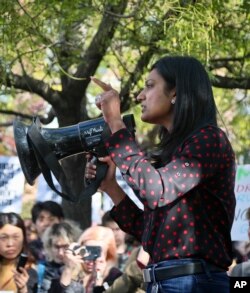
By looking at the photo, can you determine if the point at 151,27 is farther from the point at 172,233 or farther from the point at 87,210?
the point at 172,233

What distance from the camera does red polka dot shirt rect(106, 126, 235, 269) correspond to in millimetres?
3354

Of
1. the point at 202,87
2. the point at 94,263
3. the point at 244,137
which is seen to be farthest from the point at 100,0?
the point at 244,137

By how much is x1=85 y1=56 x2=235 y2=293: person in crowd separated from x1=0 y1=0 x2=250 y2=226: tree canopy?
128 inches

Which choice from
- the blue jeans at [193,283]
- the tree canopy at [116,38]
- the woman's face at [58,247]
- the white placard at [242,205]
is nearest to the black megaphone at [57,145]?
the blue jeans at [193,283]

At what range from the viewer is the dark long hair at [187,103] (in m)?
3.55

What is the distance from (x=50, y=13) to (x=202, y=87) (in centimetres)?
477

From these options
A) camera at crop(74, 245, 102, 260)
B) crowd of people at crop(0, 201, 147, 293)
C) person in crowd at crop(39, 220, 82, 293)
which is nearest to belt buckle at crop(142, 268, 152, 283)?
crowd of people at crop(0, 201, 147, 293)

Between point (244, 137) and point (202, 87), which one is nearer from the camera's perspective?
point (202, 87)

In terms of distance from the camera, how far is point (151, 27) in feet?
25.3

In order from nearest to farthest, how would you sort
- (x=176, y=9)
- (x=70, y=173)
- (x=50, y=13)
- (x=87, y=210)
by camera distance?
(x=176, y=9) < (x=50, y=13) < (x=70, y=173) < (x=87, y=210)

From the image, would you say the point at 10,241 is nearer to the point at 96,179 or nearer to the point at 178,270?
the point at 96,179

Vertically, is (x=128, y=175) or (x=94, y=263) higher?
(x=128, y=175)

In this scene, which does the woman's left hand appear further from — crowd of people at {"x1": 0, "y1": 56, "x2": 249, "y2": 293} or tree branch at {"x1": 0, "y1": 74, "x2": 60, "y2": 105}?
crowd of people at {"x1": 0, "y1": 56, "x2": 249, "y2": 293}

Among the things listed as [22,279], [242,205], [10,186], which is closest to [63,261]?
[22,279]
